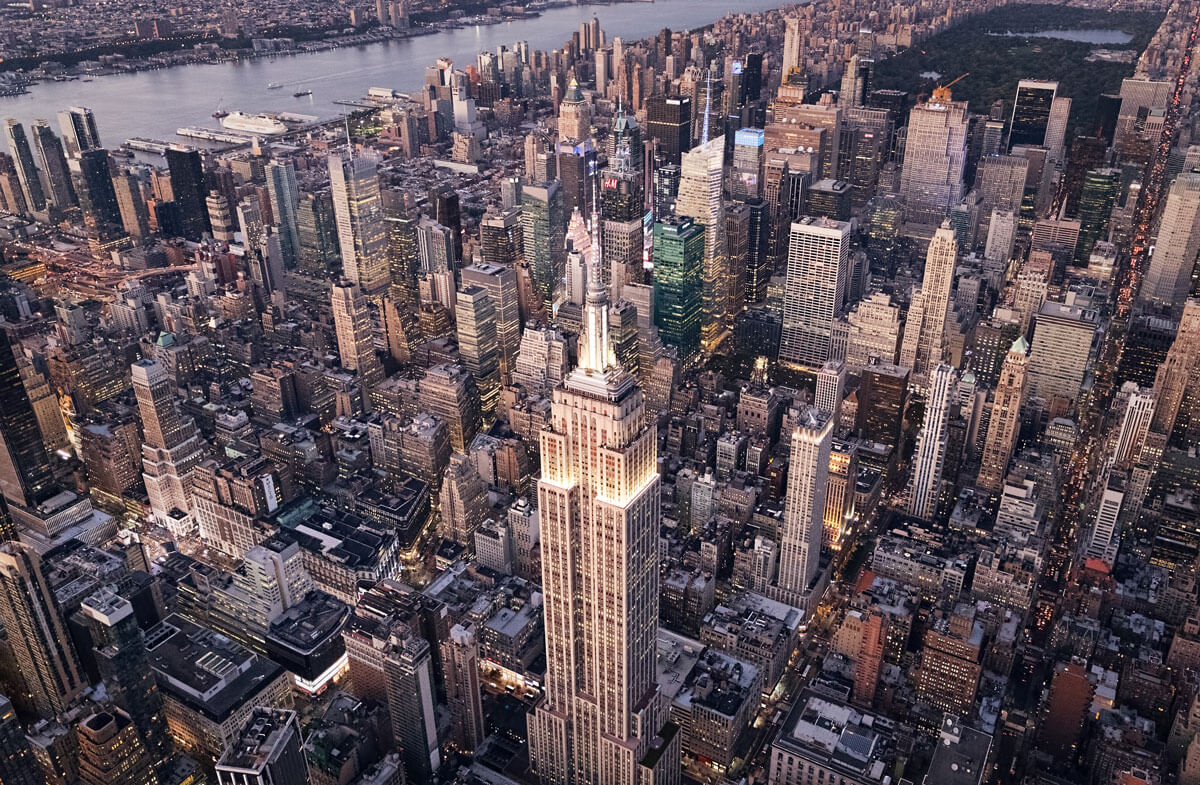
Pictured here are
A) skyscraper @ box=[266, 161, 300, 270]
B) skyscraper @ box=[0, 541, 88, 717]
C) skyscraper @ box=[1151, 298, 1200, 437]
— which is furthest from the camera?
skyscraper @ box=[266, 161, 300, 270]

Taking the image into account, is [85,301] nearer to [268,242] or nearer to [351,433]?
[268,242]

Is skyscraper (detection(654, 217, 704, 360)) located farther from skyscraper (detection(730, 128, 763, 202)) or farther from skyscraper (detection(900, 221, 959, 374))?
skyscraper (detection(730, 128, 763, 202))

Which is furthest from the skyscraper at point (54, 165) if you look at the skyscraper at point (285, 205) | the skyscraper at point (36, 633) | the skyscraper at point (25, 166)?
the skyscraper at point (36, 633)

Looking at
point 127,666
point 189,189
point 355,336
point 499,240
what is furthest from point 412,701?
point 189,189

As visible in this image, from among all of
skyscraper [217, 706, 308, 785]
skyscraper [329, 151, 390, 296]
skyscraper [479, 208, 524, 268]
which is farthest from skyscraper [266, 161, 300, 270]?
skyscraper [217, 706, 308, 785]

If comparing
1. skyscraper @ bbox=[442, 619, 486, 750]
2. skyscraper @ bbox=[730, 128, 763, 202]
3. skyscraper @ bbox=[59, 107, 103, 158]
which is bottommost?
skyscraper @ bbox=[442, 619, 486, 750]

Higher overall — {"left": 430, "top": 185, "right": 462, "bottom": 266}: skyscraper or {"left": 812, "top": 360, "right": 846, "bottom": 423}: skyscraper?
{"left": 430, "top": 185, "right": 462, "bottom": 266}: skyscraper

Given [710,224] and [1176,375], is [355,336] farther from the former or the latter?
[1176,375]
